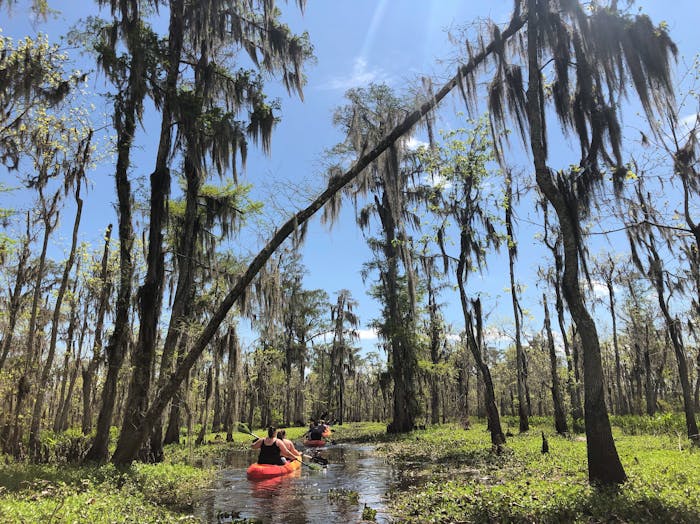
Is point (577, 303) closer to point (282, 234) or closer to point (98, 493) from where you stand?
point (282, 234)

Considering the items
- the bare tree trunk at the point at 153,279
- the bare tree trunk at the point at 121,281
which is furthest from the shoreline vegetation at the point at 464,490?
the bare tree trunk at the point at 121,281

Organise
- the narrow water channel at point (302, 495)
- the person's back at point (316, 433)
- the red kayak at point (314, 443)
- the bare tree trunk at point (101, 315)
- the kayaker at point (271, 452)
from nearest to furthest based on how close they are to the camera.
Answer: the narrow water channel at point (302, 495)
the kayaker at point (271, 452)
the bare tree trunk at point (101, 315)
the red kayak at point (314, 443)
the person's back at point (316, 433)

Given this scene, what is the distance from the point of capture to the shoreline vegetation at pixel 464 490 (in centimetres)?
634

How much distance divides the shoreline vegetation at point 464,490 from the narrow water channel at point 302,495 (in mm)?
447

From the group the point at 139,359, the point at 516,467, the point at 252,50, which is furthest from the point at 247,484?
the point at 252,50

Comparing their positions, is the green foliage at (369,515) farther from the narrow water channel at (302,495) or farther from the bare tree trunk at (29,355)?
the bare tree trunk at (29,355)

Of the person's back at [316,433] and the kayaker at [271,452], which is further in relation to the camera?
the person's back at [316,433]

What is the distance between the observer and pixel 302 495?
11.1 m

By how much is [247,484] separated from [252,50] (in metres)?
12.6

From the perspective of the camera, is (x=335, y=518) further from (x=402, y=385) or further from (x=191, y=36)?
(x=402, y=385)

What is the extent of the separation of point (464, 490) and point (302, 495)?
171 inches

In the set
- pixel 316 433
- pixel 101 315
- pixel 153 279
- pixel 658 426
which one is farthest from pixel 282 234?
pixel 658 426

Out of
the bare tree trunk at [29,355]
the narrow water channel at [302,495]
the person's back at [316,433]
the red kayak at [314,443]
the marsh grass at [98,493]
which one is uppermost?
the bare tree trunk at [29,355]

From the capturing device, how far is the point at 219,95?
47.6 ft
